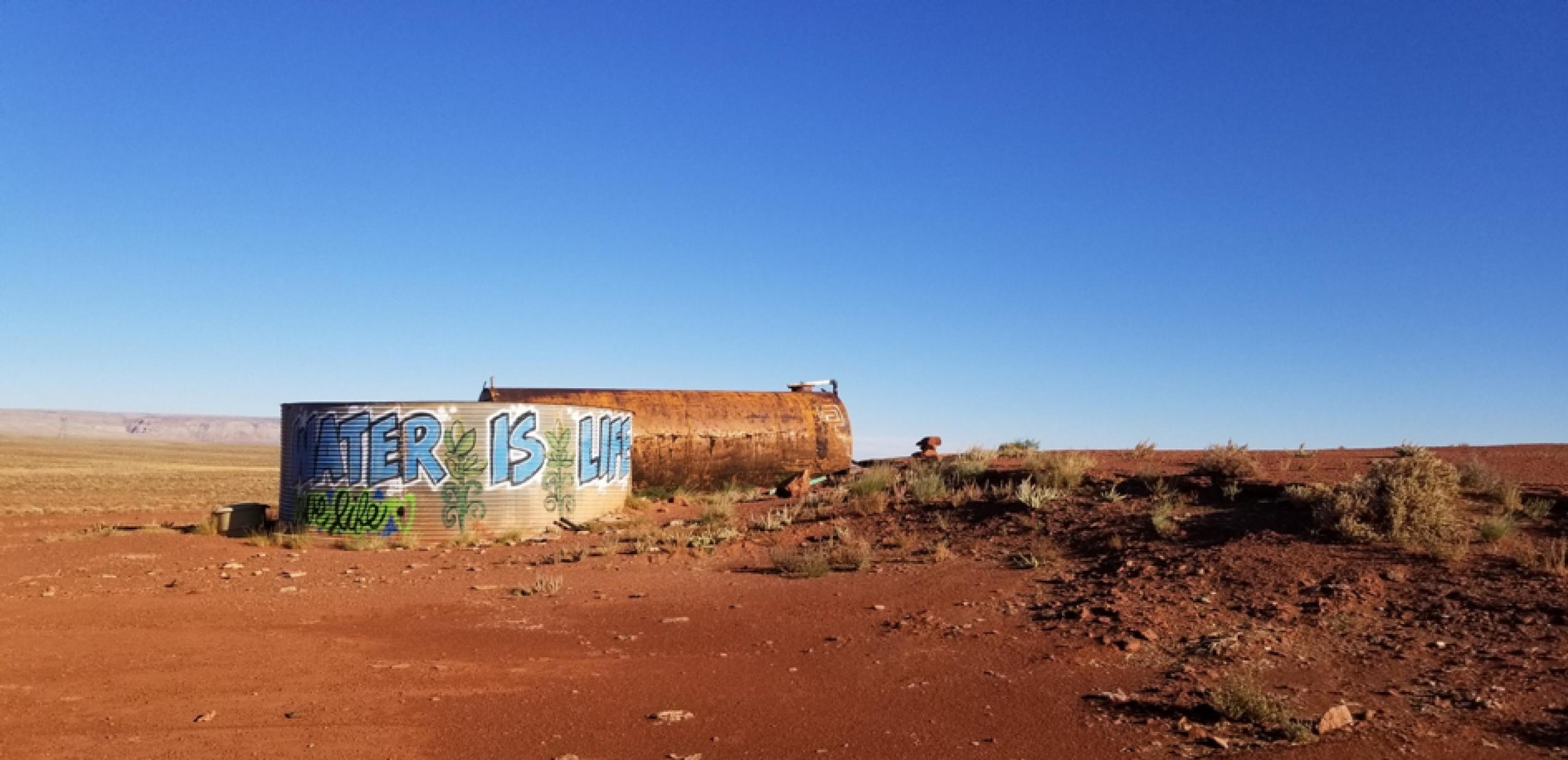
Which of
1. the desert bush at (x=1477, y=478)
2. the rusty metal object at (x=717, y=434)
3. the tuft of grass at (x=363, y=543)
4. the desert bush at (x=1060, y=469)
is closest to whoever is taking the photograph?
the desert bush at (x=1477, y=478)

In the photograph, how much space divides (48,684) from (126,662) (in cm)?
84

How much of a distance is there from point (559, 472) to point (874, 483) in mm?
5887

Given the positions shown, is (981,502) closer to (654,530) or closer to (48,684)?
(654,530)

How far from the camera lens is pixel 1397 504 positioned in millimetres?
10898

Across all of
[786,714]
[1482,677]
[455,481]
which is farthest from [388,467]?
[1482,677]

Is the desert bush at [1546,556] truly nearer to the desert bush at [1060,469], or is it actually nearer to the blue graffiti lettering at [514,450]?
the desert bush at [1060,469]

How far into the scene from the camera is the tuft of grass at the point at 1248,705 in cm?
641

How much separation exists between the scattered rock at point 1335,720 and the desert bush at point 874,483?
11.5 metres

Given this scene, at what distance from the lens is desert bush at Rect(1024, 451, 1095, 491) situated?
16.2m

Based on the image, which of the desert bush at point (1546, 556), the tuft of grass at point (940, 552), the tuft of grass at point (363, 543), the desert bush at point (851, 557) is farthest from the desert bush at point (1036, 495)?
the tuft of grass at point (363, 543)

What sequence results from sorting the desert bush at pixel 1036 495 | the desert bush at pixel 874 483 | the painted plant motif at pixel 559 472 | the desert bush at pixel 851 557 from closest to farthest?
the desert bush at pixel 851 557, the desert bush at pixel 1036 495, the desert bush at pixel 874 483, the painted plant motif at pixel 559 472

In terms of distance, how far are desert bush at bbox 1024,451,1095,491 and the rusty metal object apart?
8288 mm

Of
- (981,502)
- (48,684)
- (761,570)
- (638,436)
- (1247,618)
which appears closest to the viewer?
(48,684)

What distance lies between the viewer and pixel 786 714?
7148 mm
